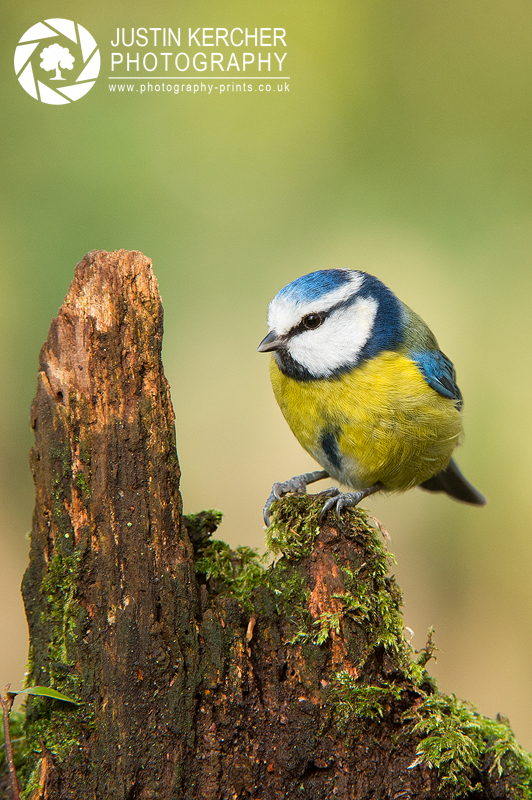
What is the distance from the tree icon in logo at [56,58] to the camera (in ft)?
13.1

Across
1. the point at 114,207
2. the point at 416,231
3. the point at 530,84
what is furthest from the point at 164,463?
the point at 530,84

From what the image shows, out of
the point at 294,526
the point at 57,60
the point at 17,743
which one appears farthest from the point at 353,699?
the point at 57,60

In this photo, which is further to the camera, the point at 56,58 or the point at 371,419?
the point at 56,58

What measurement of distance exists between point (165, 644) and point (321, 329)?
1266 millimetres

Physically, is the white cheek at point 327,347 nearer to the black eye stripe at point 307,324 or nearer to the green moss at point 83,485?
the black eye stripe at point 307,324

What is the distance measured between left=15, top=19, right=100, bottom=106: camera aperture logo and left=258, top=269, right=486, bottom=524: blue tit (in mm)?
2531

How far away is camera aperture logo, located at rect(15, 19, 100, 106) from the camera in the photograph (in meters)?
4.00

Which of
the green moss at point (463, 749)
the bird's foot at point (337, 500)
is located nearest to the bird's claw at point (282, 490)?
the bird's foot at point (337, 500)

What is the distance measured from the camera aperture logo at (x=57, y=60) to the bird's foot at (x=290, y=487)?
9.61ft

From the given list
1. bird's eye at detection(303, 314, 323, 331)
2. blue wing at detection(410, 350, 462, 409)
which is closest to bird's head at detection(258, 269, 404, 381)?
bird's eye at detection(303, 314, 323, 331)

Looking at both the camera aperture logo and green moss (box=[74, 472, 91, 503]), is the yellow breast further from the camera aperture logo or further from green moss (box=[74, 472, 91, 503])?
the camera aperture logo

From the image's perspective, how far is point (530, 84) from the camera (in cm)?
459

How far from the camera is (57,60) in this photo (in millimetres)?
4000

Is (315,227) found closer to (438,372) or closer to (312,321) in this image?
(438,372)
